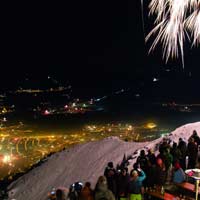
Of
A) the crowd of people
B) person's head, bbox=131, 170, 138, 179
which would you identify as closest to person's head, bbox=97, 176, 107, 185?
the crowd of people

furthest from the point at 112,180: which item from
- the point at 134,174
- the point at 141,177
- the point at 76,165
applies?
the point at 76,165

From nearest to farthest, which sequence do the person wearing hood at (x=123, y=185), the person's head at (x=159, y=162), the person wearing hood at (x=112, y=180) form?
the person wearing hood at (x=123, y=185), the person wearing hood at (x=112, y=180), the person's head at (x=159, y=162)

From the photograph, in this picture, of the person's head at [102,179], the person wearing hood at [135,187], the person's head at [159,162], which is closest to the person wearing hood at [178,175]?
the person's head at [159,162]

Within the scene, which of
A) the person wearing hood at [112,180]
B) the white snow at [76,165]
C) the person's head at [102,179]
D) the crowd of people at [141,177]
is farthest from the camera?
the white snow at [76,165]

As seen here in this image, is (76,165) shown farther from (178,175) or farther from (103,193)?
(103,193)

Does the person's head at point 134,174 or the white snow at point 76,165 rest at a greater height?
the person's head at point 134,174

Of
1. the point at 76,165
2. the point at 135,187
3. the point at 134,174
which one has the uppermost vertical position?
the point at 134,174

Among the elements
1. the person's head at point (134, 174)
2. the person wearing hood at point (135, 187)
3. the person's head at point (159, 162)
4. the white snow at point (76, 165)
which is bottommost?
the white snow at point (76, 165)

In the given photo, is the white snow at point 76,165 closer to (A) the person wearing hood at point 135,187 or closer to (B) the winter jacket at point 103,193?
(A) the person wearing hood at point 135,187
